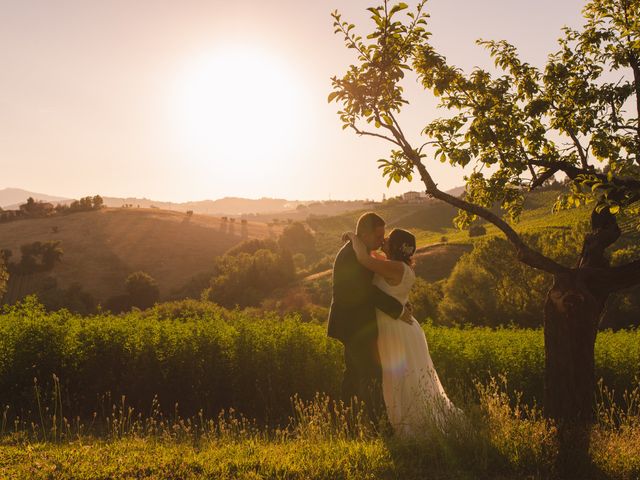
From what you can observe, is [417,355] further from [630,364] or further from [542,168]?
[630,364]

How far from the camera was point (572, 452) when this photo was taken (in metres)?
6.48

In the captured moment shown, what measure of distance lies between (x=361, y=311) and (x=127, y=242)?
3869 inches

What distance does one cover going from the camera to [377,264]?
728 centimetres

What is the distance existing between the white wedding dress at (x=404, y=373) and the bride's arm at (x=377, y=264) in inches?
4.5

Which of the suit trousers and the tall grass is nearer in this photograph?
the tall grass

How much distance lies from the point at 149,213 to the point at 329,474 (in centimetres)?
11950

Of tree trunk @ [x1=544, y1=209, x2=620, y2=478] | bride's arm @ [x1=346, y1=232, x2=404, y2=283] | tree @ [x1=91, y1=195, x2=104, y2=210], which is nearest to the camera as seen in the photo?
bride's arm @ [x1=346, y1=232, x2=404, y2=283]

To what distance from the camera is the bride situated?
7.45 m

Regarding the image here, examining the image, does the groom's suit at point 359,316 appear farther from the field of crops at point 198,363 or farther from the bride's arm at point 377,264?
the field of crops at point 198,363

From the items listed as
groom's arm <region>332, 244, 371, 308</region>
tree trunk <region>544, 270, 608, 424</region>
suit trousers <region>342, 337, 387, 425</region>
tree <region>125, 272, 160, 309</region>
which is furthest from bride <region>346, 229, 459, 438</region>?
tree <region>125, 272, 160, 309</region>

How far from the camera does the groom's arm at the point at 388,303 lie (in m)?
7.50

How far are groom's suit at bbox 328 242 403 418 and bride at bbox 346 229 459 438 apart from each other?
0.41 feet

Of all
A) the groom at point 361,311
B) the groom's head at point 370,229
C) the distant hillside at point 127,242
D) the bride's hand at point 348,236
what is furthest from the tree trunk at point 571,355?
the distant hillside at point 127,242

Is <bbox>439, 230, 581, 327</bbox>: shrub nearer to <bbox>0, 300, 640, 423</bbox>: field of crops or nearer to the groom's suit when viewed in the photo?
<bbox>0, 300, 640, 423</bbox>: field of crops
